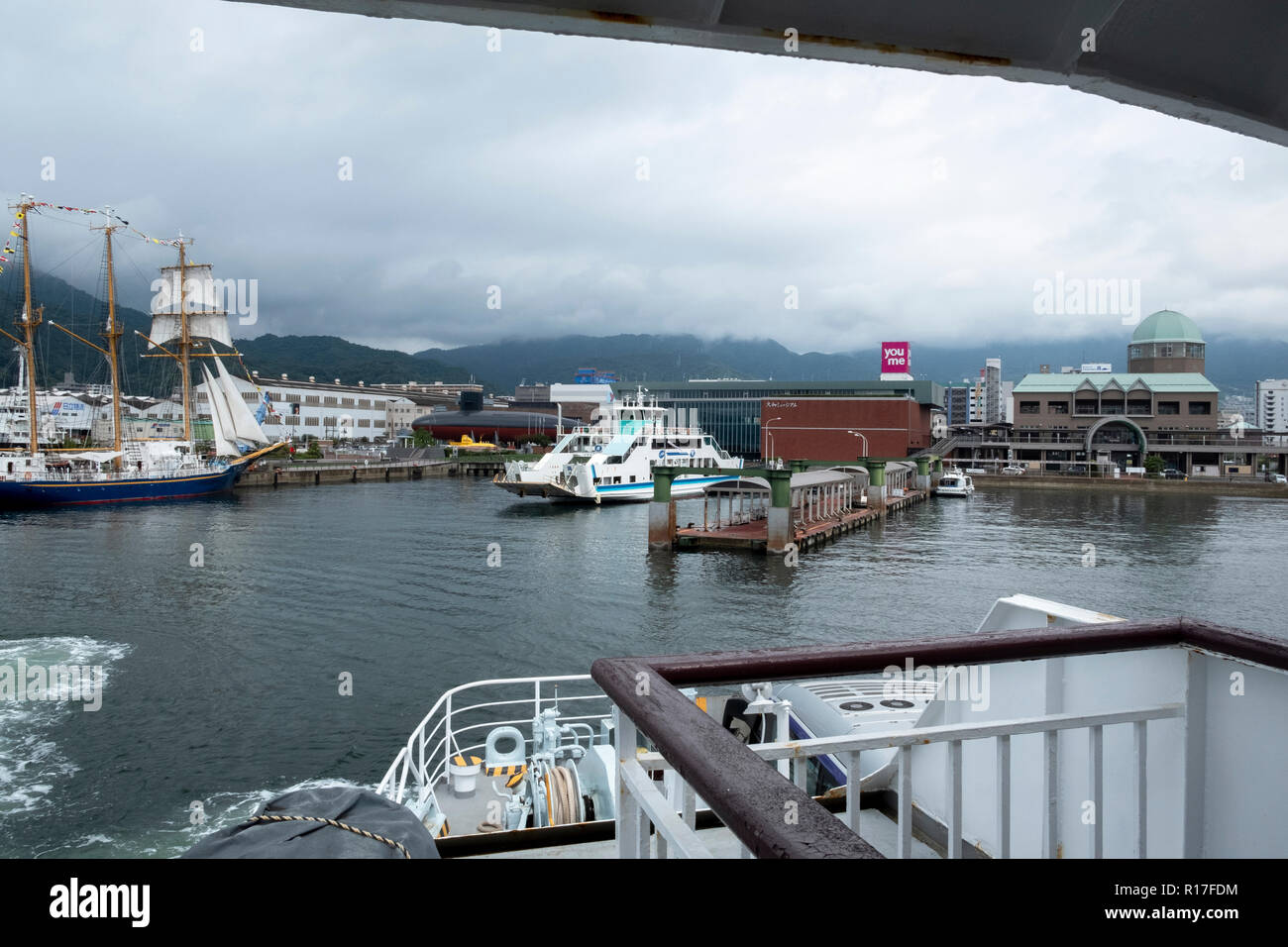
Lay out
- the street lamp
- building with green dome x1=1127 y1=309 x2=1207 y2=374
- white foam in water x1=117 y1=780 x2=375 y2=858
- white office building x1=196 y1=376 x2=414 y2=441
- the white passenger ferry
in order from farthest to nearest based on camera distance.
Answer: white office building x1=196 y1=376 x2=414 y2=441, building with green dome x1=1127 y1=309 x2=1207 y2=374, the street lamp, the white passenger ferry, white foam in water x1=117 y1=780 x2=375 y2=858

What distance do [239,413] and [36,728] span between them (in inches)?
2309

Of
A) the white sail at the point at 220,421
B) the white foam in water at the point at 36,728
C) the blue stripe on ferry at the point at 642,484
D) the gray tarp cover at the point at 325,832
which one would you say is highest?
the white sail at the point at 220,421

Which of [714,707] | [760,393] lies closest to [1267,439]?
[760,393]

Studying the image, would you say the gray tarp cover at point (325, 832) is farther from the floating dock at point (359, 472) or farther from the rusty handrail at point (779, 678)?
the floating dock at point (359, 472)

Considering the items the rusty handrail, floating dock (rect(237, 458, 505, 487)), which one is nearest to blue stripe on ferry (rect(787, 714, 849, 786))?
the rusty handrail

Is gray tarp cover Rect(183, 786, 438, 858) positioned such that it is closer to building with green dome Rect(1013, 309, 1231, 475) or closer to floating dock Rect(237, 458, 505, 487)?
floating dock Rect(237, 458, 505, 487)

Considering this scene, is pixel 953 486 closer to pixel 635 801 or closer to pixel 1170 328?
pixel 1170 328

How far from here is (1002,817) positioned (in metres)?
2.26

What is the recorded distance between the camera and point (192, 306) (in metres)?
72.8

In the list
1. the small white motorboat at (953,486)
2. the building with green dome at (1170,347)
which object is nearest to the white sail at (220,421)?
the small white motorboat at (953,486)

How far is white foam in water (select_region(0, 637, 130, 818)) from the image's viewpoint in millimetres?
10352

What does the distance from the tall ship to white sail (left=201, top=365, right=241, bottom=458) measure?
0.08 meters

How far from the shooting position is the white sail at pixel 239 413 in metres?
64.9
